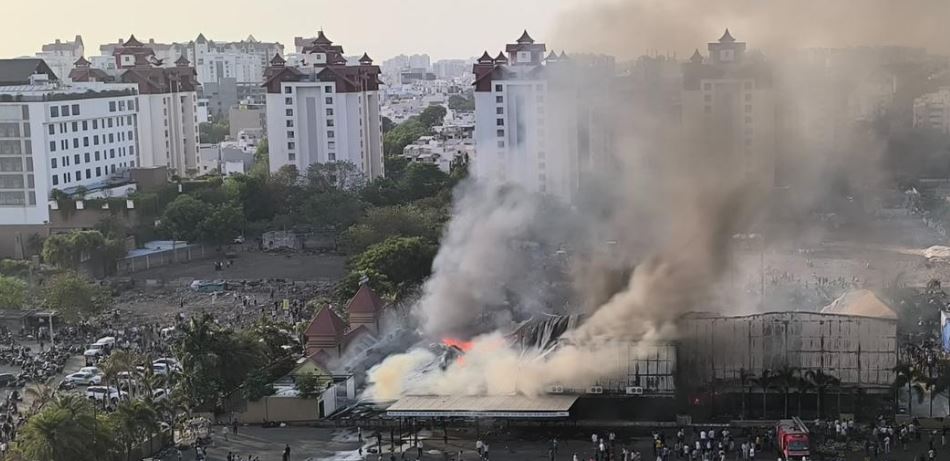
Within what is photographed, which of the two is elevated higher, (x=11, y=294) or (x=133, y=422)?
(x=11, y=294)

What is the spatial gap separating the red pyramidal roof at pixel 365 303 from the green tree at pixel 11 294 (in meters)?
10.3

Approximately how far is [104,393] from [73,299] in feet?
23.2

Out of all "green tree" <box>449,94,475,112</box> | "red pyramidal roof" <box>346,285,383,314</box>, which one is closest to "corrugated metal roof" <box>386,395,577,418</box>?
"red pyramidal roof" <box>346,285,383,314</box>

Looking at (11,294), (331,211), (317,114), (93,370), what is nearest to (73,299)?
(11,294)

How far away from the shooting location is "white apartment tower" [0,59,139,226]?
39344 mm

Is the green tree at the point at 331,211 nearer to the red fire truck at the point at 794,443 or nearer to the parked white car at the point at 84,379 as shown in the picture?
the parked white car at the point at 84,379

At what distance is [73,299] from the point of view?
28438 mm

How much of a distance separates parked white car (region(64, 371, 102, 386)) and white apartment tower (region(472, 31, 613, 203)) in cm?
1653

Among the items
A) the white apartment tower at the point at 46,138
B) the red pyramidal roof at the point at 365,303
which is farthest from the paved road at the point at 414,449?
the white apartment tower at the point at 46,138

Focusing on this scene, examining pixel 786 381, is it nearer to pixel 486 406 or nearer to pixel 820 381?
pixel 820 381

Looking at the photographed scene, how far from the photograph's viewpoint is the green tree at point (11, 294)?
29.5 m

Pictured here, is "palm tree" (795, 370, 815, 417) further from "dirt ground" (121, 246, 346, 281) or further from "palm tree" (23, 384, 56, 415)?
"dirt ground" (121, 246, 346, 281)

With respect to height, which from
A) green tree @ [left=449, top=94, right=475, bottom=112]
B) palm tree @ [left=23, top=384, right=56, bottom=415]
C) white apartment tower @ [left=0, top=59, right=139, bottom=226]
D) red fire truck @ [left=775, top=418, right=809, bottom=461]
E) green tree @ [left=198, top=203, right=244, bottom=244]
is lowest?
red fire truck @ [left=775, top=418, right=809, bottom=461]

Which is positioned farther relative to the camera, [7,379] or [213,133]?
[213,133]
